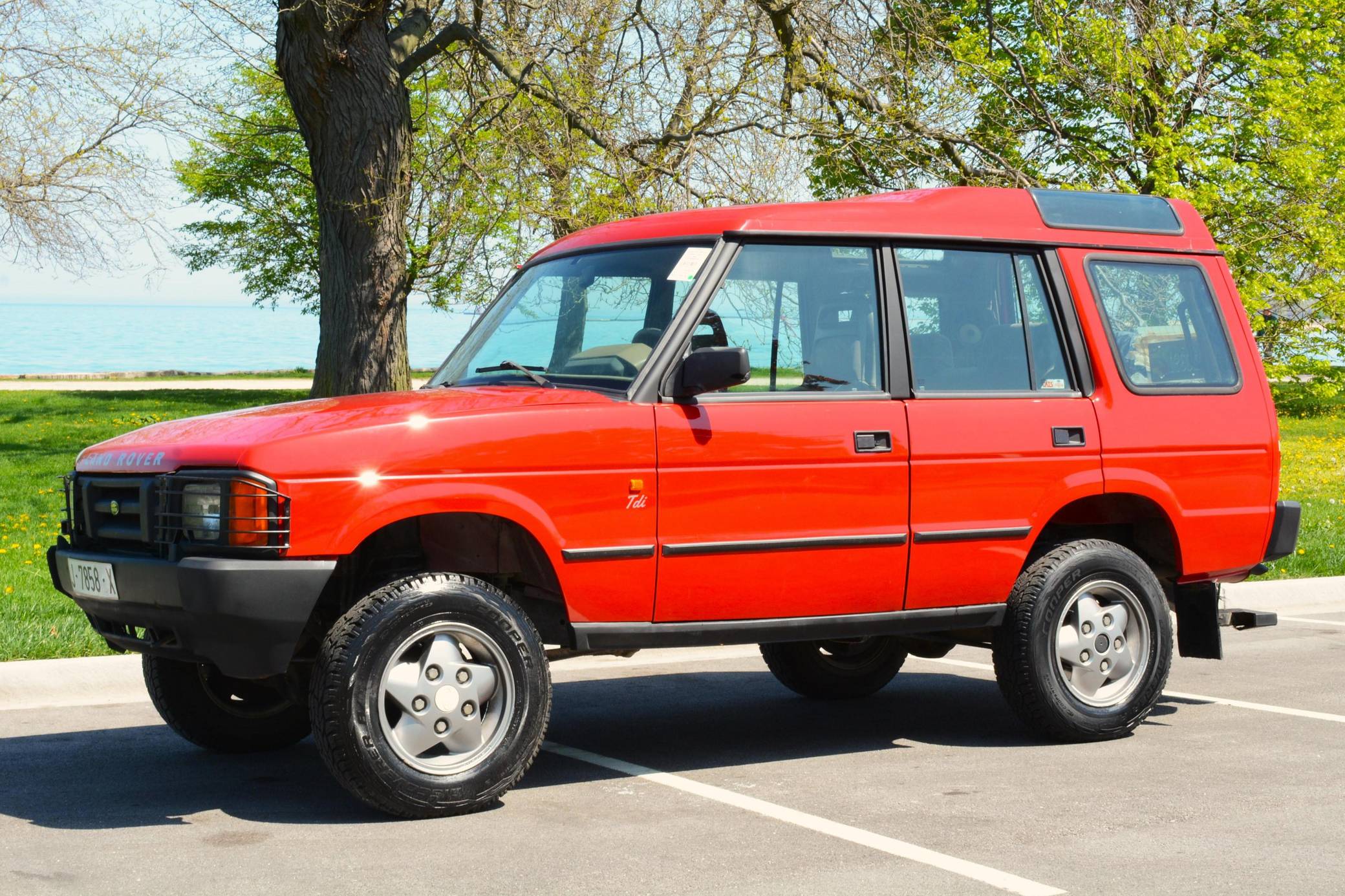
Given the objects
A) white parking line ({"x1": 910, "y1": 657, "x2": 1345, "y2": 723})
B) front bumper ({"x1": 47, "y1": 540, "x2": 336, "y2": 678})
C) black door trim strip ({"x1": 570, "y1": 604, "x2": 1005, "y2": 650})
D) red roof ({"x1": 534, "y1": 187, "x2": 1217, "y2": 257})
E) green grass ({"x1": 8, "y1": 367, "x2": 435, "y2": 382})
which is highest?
green grass ({"x1": 8, "y1": 367, "x2": 435, "y2": 382})

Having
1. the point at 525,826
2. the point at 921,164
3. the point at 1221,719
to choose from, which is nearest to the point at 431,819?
the point at 525,826

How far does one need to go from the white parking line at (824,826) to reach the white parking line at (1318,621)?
619cm

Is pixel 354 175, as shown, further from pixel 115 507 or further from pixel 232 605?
pixel 232 605

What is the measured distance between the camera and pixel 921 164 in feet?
58.4

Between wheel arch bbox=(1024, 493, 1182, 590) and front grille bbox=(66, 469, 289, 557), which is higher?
front grille bbox=(66, 469, 289, 557)

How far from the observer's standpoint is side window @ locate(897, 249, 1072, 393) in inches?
259

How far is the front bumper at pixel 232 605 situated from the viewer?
5121 mm

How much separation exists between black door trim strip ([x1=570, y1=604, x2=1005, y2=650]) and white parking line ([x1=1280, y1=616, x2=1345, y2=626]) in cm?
501

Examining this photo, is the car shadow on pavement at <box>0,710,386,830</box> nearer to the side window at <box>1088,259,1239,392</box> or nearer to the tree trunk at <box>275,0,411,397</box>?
the side window at <box>1088,259,1239,392</box>

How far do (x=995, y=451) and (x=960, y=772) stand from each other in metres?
1.32

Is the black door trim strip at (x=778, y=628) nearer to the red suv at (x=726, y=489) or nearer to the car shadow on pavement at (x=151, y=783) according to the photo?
the red suv at (x=726, y=489)

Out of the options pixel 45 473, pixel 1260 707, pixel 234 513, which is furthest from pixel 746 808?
pixel 45 473

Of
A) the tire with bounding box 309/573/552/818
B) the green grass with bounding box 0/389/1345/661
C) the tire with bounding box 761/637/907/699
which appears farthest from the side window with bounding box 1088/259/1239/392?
the green grass with bounding box 0/389/1345/661

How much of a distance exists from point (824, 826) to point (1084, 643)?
6.58 ft
